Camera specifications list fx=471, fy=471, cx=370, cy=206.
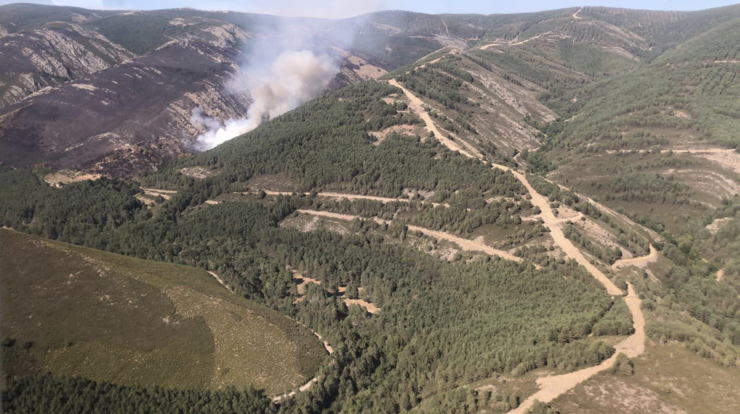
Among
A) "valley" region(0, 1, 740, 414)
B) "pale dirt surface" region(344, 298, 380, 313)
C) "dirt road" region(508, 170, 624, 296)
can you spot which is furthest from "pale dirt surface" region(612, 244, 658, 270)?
"pale dirt surface" region(344, 298, 380, 313)

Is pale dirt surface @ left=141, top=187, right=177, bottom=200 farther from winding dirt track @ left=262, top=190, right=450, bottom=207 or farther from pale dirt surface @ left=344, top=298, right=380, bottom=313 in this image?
pale dirt surface @ left=344, top=298, right=380, bottom=313

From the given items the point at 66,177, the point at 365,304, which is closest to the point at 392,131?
A: the point at 365,304

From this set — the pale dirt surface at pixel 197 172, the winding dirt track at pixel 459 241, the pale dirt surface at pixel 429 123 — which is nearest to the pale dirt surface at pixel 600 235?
the winding dirt track at pixel 459 241

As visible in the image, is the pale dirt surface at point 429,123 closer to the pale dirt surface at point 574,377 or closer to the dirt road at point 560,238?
the dirt road at point 560,238

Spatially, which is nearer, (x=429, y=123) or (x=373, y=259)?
(x=373, y=259)

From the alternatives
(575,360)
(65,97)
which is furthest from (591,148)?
(65,97)

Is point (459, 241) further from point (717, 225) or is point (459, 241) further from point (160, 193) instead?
point (160, 193)
